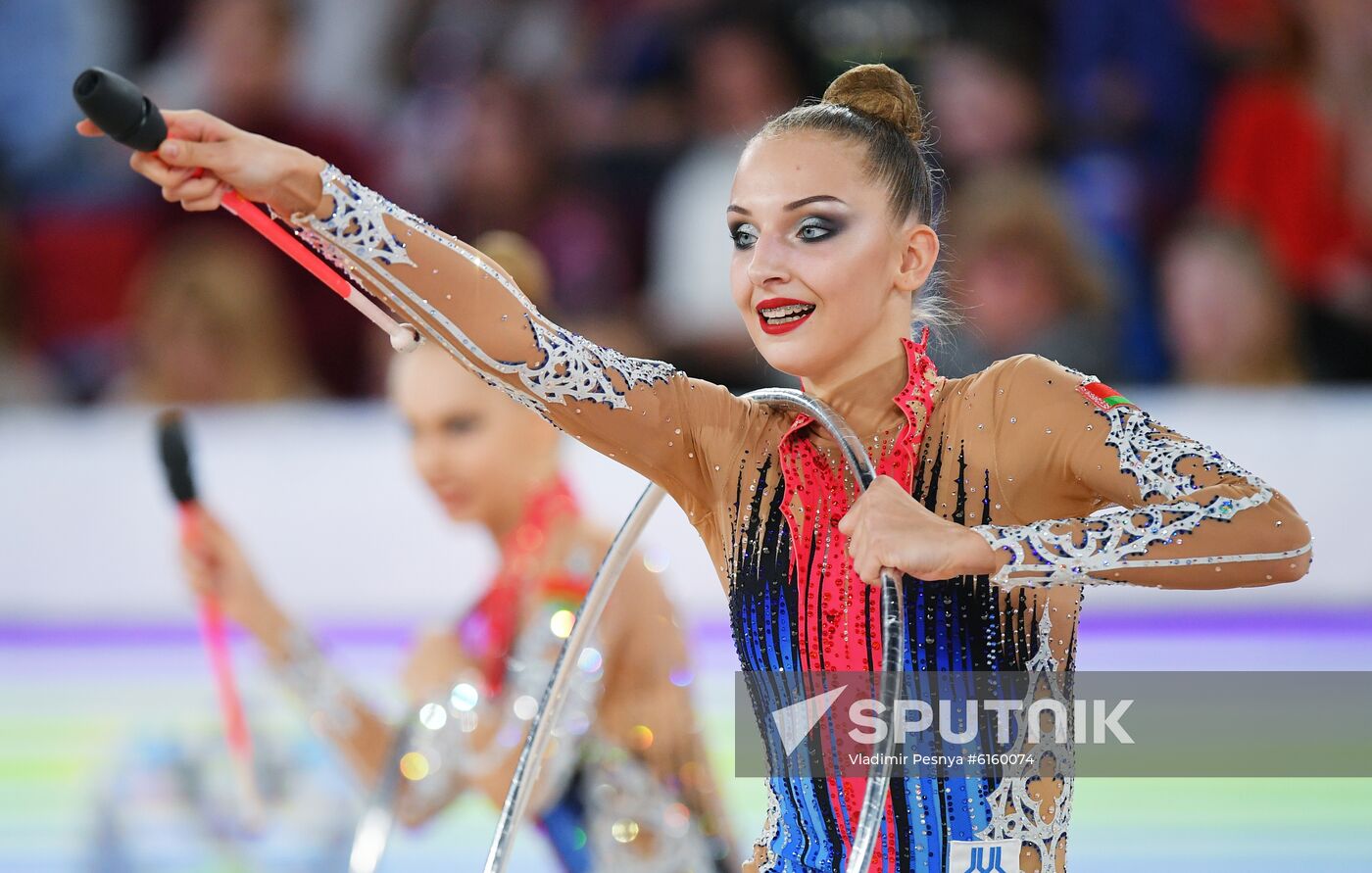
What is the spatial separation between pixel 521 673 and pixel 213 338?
11.5ft

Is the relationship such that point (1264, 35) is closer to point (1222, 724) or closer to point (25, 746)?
point (1222, 724)

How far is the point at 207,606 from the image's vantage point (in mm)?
3244

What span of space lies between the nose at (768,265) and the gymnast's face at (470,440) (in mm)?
1429

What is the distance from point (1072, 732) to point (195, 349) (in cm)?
488

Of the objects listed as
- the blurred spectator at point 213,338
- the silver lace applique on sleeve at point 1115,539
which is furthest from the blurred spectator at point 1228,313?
the silver lace applique on sleeve at point 1115,539

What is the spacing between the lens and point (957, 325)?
222 cm

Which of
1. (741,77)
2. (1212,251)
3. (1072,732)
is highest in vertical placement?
(741,77)

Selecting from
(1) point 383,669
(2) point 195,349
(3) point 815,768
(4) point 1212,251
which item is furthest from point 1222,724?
(2) point 195,349

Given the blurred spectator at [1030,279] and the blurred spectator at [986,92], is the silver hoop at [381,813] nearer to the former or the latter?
the blurred spectator at [1030,279]

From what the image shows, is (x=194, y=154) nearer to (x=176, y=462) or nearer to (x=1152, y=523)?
(x=1152, y=523)

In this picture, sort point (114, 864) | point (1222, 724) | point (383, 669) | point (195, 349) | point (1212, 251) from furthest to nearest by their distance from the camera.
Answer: point (195, 349), point (1212, 251), point (383, 669), point (1222, 724), point (114, 864)

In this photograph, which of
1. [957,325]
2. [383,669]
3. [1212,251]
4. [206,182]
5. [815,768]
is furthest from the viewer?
[1212,251]

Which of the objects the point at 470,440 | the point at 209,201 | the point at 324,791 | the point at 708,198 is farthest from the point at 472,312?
the point at 708,198

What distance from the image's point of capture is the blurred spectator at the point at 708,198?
19.9 ft
